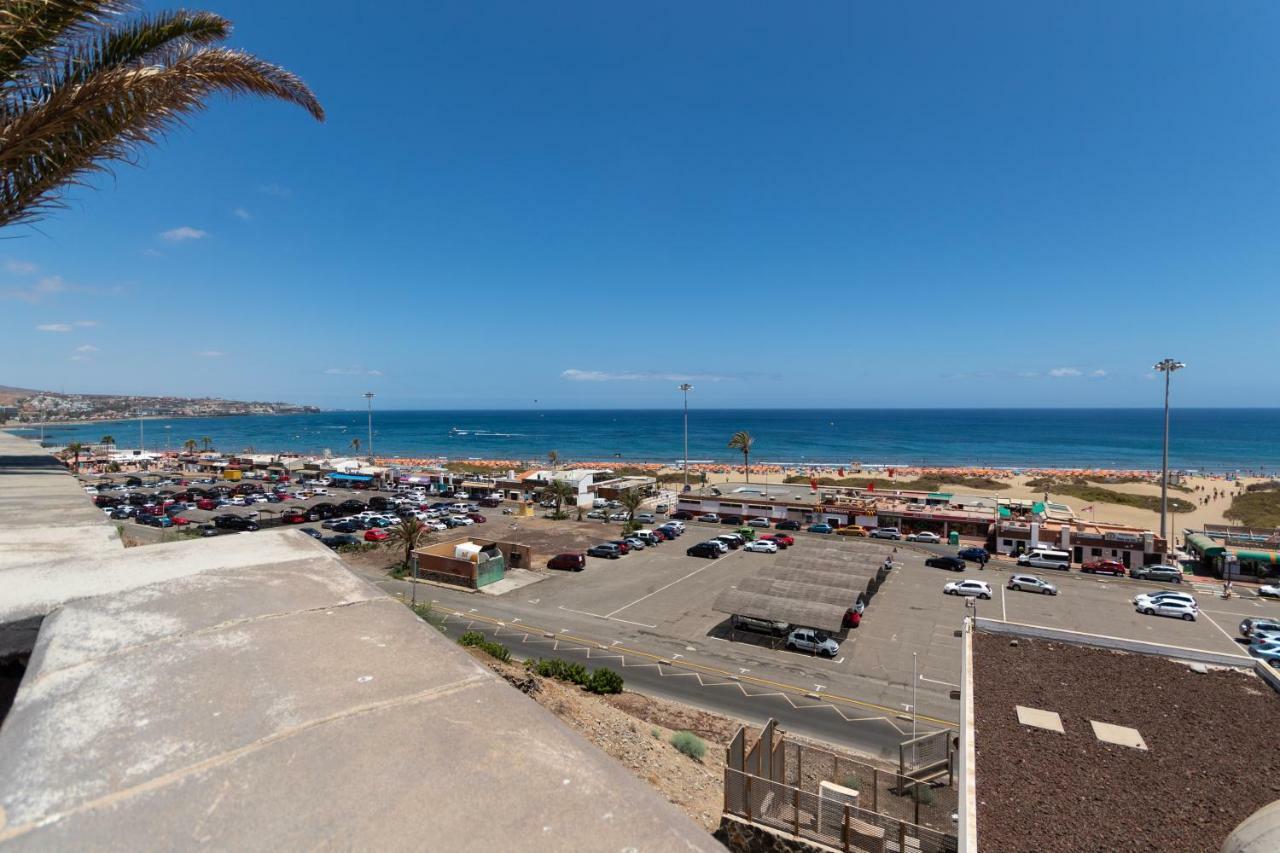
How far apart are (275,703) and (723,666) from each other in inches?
839

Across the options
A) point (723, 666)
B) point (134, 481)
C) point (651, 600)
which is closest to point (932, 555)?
point (651, 600)

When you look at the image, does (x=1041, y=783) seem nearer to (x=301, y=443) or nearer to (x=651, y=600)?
(x=651, y=600)

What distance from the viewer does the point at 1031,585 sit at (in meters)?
31.4

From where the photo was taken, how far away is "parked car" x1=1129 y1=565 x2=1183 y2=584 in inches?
1331

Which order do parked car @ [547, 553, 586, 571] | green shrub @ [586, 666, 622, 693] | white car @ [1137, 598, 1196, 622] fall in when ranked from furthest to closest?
parked car @ [547, 553, 586, 571], white car @ [1137, 598, 1196, 622], green shrub @ [586, 666, 622, 693]

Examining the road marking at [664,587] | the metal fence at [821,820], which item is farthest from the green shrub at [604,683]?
the road marking at [664,587]

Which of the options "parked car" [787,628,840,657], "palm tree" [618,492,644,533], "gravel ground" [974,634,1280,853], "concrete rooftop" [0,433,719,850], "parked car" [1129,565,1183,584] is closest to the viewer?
"concrete rooftop" [0,433,719,850]

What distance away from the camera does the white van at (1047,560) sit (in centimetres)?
3638

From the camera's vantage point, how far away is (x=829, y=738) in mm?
16641

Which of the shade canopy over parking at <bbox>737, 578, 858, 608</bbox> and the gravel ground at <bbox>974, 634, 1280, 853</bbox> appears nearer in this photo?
the gravel ground at <bbox>974, 634, 1280, 853</bbox>

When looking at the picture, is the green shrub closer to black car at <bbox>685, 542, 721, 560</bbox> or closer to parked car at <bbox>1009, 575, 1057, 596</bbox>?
black car at <bbox>685, 542, 721, 560</bbox>

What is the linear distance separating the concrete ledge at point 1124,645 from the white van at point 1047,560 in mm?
23993

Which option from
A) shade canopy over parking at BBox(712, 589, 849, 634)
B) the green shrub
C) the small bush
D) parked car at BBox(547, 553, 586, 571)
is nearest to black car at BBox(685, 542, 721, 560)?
parked car at BBox(547, 553, 586, 571)

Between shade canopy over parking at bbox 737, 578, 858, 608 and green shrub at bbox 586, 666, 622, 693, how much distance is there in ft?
30.4
